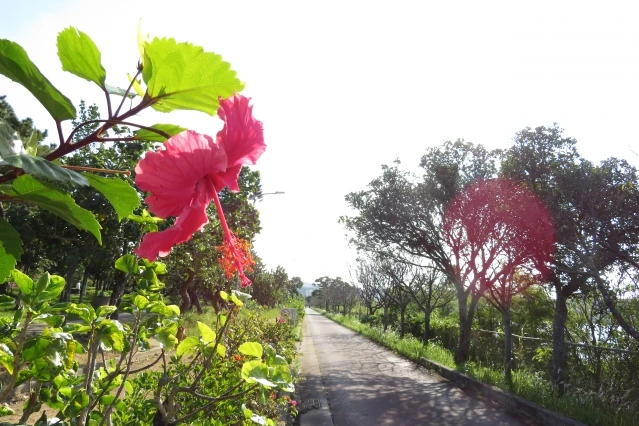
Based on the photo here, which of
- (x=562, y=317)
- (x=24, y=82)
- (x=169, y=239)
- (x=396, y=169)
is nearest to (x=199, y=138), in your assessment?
(x=169, y=239)

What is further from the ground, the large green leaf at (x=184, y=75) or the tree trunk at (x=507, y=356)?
the large green leaf at (x=184, y=75)

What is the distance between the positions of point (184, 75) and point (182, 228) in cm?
23

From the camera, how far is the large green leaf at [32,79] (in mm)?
496

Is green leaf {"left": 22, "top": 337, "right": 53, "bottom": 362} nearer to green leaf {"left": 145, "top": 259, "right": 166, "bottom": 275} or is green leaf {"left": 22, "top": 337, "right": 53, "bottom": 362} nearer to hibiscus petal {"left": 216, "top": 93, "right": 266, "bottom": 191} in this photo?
green leaf {"left": 145, "top": 259, "right": 166, "bottom": 275}

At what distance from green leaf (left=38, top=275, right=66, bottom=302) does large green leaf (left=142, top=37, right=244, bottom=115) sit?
514 mm

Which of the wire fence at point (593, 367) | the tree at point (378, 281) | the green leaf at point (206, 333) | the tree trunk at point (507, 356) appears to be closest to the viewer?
the green leaf at point (206, 333)

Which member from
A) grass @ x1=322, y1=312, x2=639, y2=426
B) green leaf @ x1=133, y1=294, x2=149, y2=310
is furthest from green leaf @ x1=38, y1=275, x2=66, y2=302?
grass @ x1=322, y1=312, x2=639, y2=426

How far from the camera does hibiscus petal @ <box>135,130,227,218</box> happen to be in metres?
0.38

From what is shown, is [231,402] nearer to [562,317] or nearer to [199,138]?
[199,138]

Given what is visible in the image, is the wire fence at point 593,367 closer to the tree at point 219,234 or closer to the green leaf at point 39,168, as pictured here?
the tree at point 219,234

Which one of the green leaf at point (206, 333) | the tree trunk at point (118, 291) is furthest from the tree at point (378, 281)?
the green leaf at point (206, 333)

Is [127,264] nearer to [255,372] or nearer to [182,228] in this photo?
[255,372]

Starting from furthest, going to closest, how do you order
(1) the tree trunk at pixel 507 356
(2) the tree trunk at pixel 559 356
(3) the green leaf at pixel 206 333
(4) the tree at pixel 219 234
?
(1) the tree trunk at pixel 507 356
(4) the tree at pixel 219 234
(2) the tree trunk at pixel 559 356
(3) the green leaf at pixel 206 333

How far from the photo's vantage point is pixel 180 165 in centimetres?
39
